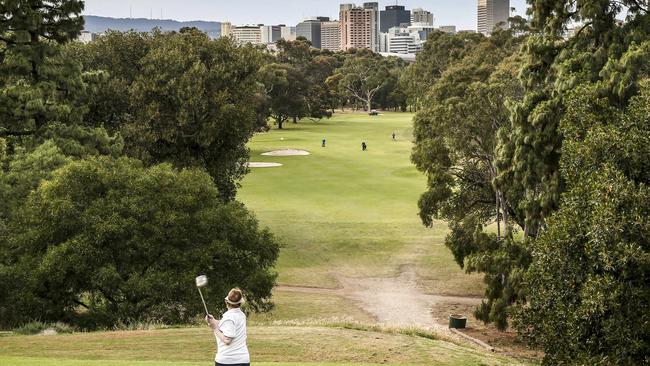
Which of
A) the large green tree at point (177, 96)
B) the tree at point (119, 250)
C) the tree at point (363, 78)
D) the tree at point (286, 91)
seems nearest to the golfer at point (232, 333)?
the tree at point (119, 250)

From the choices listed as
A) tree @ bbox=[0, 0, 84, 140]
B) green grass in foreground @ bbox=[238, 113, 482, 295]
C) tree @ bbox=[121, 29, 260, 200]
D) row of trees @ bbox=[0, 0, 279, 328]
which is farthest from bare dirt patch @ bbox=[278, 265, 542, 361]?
tree @ bbox=[0, 0, 84, 140]

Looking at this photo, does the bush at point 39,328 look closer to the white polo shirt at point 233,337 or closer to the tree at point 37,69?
the tree at point 37,69

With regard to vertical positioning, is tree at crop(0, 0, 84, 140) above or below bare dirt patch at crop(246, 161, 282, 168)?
above

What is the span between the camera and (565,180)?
71.2 feet

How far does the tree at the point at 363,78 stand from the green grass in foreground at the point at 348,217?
234ft

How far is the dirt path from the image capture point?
32875mm

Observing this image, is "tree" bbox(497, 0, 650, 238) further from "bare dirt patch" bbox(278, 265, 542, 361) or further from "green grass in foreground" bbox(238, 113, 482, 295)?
"green grass in foreground" bbox(238, 113, 482, 295)

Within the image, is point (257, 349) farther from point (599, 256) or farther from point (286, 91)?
point (286, 91)

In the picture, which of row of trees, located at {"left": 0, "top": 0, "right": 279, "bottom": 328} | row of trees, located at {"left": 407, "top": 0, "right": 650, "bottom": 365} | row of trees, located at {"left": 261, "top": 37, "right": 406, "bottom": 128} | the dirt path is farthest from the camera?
row of trees, located at {"left": 261, "top": 37, "right": 406, "bottom": 128}

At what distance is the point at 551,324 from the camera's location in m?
17.8

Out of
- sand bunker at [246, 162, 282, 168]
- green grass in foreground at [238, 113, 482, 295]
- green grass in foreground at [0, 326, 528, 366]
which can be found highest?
green grass in foreground at [0, 326, 528, 366]

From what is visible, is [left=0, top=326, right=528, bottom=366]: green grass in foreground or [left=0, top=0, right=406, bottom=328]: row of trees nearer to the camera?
[left=0, top=326, right=528, bottom=366]: green grass in foreground

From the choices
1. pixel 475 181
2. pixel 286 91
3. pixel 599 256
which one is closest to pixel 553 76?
pixel 599 256

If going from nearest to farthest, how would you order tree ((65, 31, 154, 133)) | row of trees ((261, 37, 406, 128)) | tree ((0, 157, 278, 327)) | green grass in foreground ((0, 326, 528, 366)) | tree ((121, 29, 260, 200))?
green grass in foreground ((0, 326, 528, 366)), tree ((0, 157, 278, 327)), tree ((121, 29, 260, 200)), tree ((65, 31, 154, 133)), row of trees ((261, 37, 406, 128))
